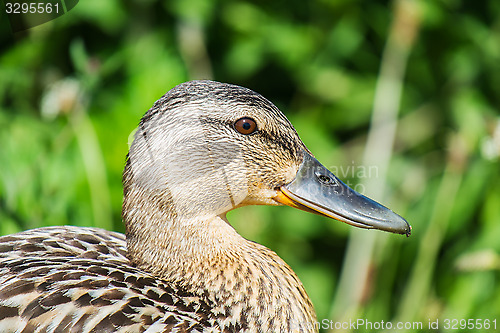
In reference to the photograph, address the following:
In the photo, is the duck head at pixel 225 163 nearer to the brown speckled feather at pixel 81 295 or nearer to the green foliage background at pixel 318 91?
the brown speckled feather at pixel 81 295

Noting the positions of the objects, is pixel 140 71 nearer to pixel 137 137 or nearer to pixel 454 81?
pixel 137 137

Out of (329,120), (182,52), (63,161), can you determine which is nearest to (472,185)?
(329,120)

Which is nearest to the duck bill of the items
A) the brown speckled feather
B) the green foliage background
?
the brown speckled feather

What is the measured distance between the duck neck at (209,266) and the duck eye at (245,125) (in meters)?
0.24

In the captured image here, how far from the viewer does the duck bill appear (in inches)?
61.9

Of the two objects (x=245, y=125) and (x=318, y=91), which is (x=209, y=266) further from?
(x=318, y=91)

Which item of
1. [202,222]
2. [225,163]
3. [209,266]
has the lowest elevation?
[209,266]

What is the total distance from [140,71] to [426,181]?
142 cm

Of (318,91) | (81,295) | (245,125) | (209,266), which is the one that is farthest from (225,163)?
(318,91)

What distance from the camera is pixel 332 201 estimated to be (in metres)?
1.61

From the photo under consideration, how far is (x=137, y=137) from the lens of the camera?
5.12 ft

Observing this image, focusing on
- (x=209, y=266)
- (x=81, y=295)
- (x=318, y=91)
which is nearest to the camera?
(x=81, y=295)

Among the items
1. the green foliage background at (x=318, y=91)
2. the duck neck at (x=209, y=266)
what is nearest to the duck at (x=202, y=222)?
the duck neck at (x=209, y=266)

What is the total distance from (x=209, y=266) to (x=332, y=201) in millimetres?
363
